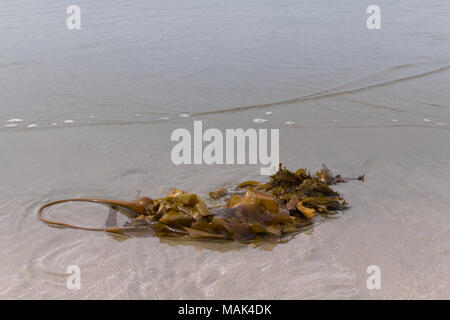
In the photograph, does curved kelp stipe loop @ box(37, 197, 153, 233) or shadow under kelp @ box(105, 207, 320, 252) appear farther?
curved kelp stipe loop @ box(37, 197, 153, 233)

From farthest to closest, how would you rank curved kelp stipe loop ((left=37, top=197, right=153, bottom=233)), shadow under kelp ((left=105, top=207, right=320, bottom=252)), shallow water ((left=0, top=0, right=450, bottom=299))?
curved kelp stipe loop ((left=37, top=197, right=153, bottom=233))
shadow under kelp ((left=105, top=207, right=320, bottom=252))
shallow water ((left=0, top=0, right=450, bottom=299))

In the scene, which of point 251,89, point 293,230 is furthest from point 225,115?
point 293,230

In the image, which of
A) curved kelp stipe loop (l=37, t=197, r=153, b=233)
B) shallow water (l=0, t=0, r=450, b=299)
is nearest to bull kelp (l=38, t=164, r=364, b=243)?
curved kelp stipe loop (l=37, t=197, r=153, b=233)

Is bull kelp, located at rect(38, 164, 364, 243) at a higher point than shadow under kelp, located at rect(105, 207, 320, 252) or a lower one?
higher

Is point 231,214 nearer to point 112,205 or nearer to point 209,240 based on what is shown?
point 209,240

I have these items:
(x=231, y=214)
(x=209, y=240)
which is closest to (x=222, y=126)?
(x=231, y=214)

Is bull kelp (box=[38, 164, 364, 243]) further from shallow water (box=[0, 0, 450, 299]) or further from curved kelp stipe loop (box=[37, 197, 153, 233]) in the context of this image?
shallow water (box=[0, 0, 450, 299])

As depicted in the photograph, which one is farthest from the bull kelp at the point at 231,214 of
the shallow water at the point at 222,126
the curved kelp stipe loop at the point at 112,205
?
the shallow water at the point at 222,126
